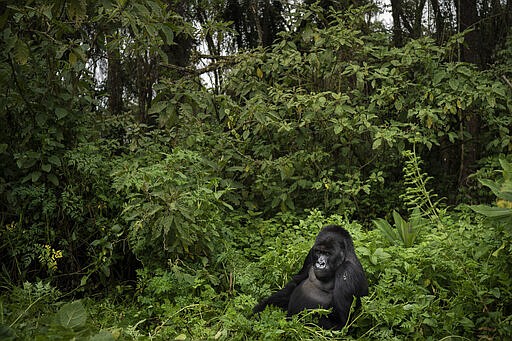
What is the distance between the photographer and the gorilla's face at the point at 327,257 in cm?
324

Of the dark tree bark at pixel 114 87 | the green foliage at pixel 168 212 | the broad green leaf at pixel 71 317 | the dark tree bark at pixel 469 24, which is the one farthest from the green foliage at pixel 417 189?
the dark tree bark at pixel 114 87

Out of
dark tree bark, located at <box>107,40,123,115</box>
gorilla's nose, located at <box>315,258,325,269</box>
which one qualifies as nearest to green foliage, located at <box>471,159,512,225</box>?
gorilla's nose, located at <box>315,258,325,269</box>

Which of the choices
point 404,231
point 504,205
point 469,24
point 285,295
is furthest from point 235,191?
point 469,24

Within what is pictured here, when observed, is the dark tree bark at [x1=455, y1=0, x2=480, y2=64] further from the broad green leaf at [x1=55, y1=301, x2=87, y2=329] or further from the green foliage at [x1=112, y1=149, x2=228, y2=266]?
the broad green leaf at [x1=55, y1=301, x2=87, y2=329]

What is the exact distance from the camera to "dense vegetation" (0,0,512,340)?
3.20 metres

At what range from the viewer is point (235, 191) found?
554 centimetres

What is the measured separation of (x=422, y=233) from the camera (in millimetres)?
4379

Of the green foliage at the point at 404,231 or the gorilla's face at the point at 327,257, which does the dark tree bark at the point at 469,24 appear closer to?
the green foliage at the point at 404,231

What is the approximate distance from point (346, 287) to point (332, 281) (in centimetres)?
10

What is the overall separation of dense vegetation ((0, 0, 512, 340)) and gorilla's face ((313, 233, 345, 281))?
259 mm

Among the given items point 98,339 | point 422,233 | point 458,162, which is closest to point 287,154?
point 422,233

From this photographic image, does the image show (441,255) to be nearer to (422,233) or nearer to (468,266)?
(468,266)

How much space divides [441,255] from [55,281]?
299 centimetres

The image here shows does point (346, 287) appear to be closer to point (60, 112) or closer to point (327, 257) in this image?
point (327, 257)
